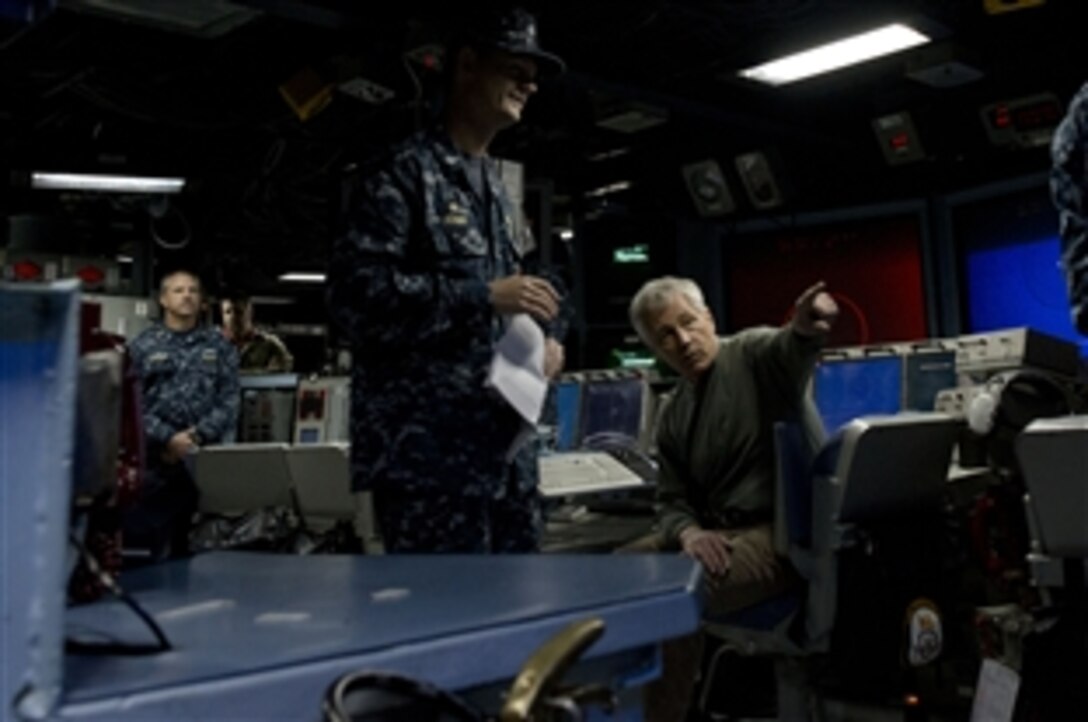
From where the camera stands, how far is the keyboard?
3.02 m

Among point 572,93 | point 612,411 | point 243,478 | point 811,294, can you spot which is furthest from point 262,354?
point 811,294

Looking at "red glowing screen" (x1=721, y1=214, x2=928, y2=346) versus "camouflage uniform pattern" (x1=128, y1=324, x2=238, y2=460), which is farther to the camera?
"red glowing screen" (x1=721, y1=214, x2=928, y2=346)

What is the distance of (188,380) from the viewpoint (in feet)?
14.3

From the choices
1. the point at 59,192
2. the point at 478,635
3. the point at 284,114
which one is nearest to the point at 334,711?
the point at 478,635

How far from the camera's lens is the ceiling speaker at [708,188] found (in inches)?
267

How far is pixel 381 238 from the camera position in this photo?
5.32 ft

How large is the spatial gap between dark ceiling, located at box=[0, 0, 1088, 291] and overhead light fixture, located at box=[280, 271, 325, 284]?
6.11 metres

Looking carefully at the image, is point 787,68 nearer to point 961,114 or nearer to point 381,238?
point 961,114

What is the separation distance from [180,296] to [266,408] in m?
0.80

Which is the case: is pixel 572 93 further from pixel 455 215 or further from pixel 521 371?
pixel 521 371

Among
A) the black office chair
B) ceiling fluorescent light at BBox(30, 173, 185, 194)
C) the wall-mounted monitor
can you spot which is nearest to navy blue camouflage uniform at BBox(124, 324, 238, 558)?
the black office chair

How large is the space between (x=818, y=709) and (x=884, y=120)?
4.39 metres

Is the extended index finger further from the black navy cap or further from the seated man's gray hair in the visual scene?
the black navy cap

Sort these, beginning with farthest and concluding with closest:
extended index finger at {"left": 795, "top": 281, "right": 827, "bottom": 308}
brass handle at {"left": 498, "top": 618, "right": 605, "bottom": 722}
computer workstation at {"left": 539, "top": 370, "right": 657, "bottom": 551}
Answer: computer workstation at {"left": 539, "top": 370, "right": 657, "bottom": 551}
extended index finger at {"left": 795, "top": 281, "right": 827, "bottom": 308}
brass handle at {"left": 498, "top": 618, "right": 605, "bottom": 722}
